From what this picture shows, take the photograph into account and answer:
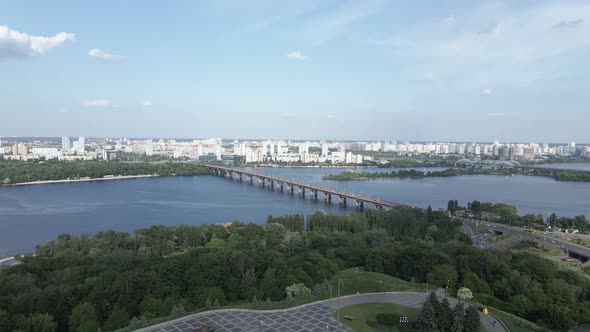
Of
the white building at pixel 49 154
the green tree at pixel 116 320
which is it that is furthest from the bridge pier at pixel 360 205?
the white building at pixel 49 154

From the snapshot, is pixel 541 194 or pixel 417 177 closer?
pixel 541 194

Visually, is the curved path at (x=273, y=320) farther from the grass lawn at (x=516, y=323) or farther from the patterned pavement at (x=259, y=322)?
the grass lawn at (x=516, y=323)

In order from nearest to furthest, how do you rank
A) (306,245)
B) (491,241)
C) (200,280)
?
(200,280) < (306,245) < (491,241)

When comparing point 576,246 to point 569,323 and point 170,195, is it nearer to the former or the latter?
point 569,323

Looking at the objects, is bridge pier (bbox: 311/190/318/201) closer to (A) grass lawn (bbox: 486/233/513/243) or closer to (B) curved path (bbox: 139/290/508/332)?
(A) grass lawn (bbox: 486/233/513/243)

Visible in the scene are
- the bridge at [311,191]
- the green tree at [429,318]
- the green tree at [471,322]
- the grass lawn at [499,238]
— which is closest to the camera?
the green tree at [429,318]

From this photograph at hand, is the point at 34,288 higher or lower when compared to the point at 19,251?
higher

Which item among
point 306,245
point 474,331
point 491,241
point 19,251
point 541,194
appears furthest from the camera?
point 541,194

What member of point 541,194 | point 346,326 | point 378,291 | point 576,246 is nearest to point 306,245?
point 378,291
